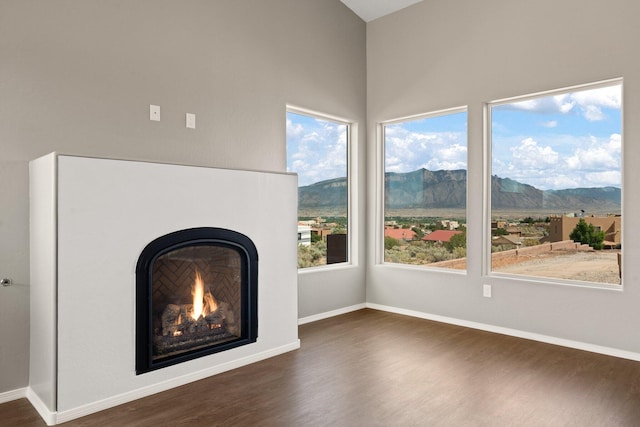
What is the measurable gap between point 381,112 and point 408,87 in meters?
0.40

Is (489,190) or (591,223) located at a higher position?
(489,190)

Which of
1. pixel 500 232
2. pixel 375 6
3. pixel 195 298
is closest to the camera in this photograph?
pixel 195 298

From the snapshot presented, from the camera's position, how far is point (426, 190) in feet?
15.4

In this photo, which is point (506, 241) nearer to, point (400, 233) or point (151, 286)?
point (400, 233)

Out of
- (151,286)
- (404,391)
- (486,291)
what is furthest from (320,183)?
(404,391)

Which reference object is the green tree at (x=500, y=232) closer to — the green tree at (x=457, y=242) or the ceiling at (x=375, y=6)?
the green tree at (x=457, y=242)

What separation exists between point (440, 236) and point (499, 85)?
153 centimetres

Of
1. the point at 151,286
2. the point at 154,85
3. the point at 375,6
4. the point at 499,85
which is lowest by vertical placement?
the point at 151,286

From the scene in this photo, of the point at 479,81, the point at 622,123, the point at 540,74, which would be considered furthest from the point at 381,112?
the point at 622,123

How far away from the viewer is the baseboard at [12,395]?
2670 millimetres

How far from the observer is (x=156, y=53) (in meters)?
3.32

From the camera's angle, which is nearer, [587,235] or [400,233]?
[587,235]

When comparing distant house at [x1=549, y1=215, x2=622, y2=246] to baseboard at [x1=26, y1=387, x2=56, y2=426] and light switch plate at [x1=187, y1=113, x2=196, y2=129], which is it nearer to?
light switch plate at [x1=187, y1=113, x2=196, y2=129]

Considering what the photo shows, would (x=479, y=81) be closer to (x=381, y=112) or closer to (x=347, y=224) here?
(x=381, y=112)
